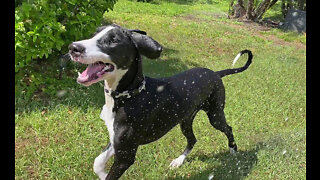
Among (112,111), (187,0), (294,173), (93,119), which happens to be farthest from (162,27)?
(187,0)

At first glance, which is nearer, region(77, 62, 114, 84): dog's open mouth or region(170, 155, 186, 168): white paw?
region(77, 62, 114, 84): dog's open mouth

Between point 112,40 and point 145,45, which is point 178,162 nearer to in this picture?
point 145,45

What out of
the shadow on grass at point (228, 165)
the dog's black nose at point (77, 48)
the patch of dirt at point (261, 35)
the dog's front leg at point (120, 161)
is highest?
the dog's black nose at point (77, 48)

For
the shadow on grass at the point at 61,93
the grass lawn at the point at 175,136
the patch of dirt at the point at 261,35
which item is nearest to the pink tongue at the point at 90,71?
the grass lawn at the point at 175,136

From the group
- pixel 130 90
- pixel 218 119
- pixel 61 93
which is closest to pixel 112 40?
pixel 130 90

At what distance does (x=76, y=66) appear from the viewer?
22.2 ft

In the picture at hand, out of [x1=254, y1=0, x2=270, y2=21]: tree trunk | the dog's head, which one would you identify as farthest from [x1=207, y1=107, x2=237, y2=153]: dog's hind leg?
[x1=254, y1=0, x2=270, y2=21]: tree trunk

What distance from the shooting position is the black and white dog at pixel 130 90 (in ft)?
9.09

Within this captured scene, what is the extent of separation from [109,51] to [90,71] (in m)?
Result: 0.24

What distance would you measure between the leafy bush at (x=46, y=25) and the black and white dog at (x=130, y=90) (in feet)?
8.09

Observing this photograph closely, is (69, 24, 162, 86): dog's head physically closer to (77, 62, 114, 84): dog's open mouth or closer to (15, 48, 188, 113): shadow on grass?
(77, 62, 114, 84): dog's open mouth

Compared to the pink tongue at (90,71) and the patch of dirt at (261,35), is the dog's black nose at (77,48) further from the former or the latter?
the patch of dirt at (261,35)

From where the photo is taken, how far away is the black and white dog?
2770 mm

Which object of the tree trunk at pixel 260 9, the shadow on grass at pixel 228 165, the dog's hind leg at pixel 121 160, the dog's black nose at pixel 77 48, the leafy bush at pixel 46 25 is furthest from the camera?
the tree trunk at pixel 260 9
